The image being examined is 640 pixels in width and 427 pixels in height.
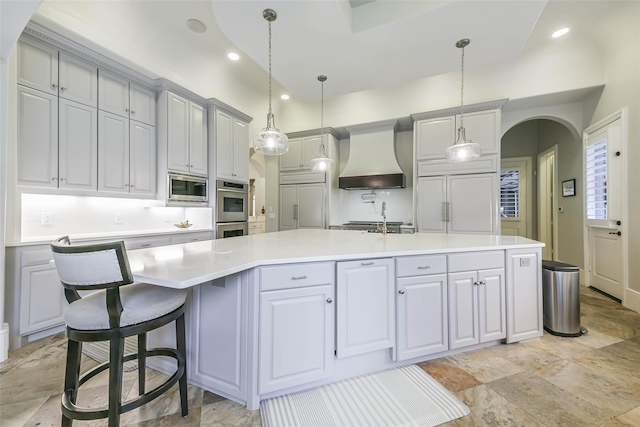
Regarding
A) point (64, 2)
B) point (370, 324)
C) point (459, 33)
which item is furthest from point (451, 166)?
point (64, 2)

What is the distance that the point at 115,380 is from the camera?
1.11m

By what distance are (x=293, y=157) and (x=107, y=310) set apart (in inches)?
176

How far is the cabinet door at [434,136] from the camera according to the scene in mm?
4109

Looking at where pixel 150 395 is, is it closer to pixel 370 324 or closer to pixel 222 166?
pixel 370 324

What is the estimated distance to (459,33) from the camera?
240cm

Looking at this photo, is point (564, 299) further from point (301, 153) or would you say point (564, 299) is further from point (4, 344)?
point (4, 344)

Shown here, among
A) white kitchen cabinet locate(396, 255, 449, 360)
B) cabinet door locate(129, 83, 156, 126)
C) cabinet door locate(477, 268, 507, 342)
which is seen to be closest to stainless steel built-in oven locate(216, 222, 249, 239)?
cabinet door locate(129, 83, 156, 126)

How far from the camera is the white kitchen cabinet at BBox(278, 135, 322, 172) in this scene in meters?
5.14

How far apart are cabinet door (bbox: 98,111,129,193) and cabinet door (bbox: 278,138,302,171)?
2726 mm

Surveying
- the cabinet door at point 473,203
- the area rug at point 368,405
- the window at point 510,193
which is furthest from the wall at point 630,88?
the area rug at point 368,405

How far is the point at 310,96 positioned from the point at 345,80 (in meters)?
0.62

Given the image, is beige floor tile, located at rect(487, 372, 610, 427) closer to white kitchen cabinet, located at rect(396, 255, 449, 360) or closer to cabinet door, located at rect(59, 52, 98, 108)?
white kitchen cabinet, located at rect(396, 255, 449, 360)

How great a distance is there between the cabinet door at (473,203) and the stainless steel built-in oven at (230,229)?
333 centimetres

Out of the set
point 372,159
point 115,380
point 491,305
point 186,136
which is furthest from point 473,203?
point 115,380
